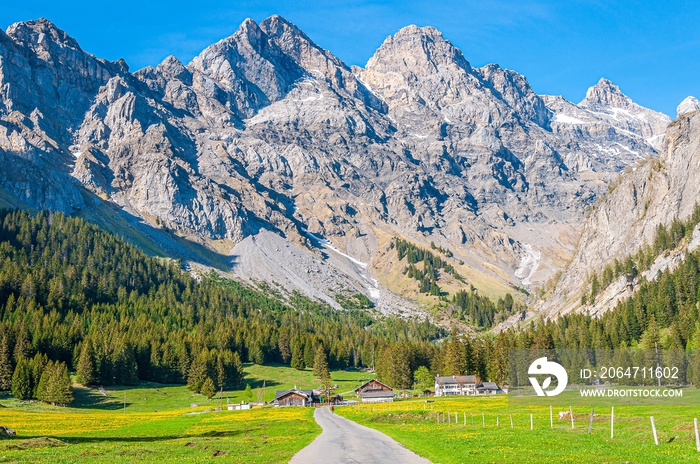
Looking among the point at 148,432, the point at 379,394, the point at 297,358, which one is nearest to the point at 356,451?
the point at 148,432

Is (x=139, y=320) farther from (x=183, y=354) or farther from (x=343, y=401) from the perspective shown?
(x=343, y=401)

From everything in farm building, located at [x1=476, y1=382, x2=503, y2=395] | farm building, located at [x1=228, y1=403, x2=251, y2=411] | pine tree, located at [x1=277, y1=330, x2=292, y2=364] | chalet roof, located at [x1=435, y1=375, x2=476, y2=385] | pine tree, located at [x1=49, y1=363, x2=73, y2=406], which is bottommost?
farm building, located at [x1=228, y1=403, x2=251, y2=411]

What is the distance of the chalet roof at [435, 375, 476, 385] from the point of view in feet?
456

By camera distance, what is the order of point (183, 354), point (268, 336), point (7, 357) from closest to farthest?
point (7, 357) < point (183, 354) < point (268, 336)

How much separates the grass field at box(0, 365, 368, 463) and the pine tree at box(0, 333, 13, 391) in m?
10.2

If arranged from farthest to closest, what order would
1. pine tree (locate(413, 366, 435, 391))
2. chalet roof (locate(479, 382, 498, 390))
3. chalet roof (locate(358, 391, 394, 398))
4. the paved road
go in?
pine tree (locate(413, 366, 435, 391))
chalet roof (locate(358, 391, 394, 398))
chalet roof (locate(479, 382, 498, 390))
the paved road

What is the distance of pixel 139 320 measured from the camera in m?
178

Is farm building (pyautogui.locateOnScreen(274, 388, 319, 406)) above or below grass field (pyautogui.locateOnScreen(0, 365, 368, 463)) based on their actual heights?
below

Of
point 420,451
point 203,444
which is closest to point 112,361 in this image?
point 203,444

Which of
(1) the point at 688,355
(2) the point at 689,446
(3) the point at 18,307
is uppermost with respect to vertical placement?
(3) the point at 18,307

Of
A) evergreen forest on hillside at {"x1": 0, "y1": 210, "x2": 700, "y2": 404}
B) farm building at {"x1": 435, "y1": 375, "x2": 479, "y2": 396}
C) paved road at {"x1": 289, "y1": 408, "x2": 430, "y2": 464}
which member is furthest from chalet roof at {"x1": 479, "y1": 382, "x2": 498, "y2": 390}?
paved road at {"x1": 289, "y1": 408, "x2": 430, "y2": 464}

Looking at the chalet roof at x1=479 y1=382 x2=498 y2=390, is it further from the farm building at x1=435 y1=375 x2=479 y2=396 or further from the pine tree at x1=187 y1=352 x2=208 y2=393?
the pine tree at x1=187 y1=352 x2=208 y2=393

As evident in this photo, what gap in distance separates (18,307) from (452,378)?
122 meters

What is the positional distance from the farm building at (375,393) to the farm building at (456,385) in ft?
40.6
